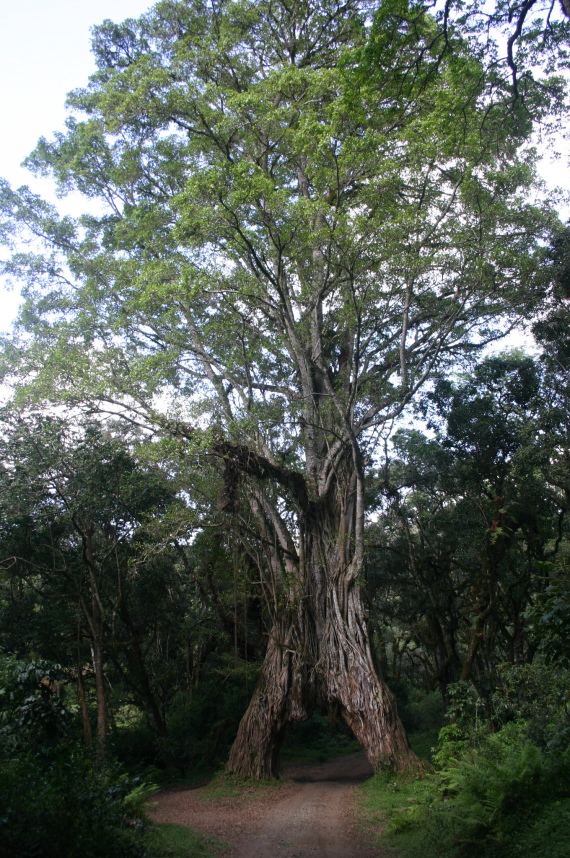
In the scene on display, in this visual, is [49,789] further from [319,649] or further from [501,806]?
[319,649]

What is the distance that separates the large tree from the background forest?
0.07m

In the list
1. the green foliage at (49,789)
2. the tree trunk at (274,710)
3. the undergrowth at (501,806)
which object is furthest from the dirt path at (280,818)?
the green foliage at (49,789)

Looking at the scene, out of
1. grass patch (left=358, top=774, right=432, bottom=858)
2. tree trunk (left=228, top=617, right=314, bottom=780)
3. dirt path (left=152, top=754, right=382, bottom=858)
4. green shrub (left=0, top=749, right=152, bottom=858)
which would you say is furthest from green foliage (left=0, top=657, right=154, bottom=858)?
tree trunk (left=228, top=617, right=314, bottom=780)

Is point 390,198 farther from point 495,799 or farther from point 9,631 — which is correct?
point 9,631

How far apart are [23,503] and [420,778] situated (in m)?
8.15

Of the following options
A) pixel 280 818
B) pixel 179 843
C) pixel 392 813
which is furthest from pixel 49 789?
pixel 280 818

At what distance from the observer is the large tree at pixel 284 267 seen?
34.0ft

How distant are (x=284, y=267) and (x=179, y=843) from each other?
9787 millimetres

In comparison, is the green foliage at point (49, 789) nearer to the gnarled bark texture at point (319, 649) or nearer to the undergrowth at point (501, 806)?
the undergrowth at point (501, 806)

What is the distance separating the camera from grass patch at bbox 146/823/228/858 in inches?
253

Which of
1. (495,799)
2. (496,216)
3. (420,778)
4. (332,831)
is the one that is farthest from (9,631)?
(496,216)

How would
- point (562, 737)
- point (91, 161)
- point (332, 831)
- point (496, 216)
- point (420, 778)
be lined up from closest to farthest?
point (562, 737), point (332, 831), point (420, 778), point (496, 216), point (91, 161)

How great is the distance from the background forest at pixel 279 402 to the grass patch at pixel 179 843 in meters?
0.26

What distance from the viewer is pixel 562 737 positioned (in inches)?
256
